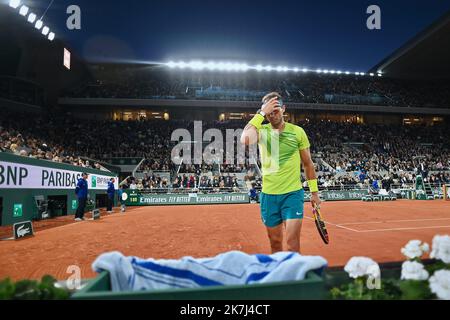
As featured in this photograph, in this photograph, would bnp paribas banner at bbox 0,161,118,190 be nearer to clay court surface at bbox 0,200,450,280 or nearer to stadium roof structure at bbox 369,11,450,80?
clay court surface at bbox 0,200,450,280

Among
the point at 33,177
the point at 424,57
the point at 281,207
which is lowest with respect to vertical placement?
the point at 281,207

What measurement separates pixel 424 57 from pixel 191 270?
4774 centimetres

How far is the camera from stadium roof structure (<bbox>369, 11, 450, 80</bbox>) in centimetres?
3316

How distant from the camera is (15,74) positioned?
1152 inches

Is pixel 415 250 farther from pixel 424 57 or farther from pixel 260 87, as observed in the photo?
pixel 424 57

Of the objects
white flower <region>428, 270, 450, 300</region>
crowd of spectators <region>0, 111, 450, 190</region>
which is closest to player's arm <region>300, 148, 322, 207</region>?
white flower <region>428, 270, 450, 300</region>

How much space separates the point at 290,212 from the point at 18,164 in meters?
12.0

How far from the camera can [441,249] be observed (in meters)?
2.23

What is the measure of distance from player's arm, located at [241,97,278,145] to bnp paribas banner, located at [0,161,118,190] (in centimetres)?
1084

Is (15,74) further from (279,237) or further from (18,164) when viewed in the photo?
(279,237)

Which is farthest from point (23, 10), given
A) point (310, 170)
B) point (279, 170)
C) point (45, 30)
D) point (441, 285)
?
point (441, 285)

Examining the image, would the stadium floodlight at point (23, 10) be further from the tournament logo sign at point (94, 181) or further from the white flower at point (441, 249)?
the white flower at point (441, 249)
